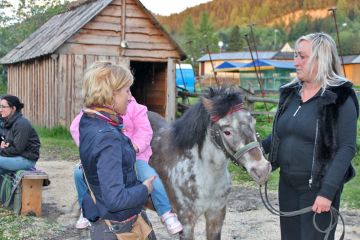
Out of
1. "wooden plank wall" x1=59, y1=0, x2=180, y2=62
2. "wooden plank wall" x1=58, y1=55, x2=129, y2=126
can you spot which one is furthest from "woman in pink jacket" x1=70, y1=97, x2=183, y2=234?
"wooden plank wall" x1=59, y1=0, x2=180, y2=62

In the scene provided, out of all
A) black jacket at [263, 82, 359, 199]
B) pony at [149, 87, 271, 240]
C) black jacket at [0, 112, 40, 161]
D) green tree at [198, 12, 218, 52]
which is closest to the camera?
black jacket at [263, 82, 359, 199]

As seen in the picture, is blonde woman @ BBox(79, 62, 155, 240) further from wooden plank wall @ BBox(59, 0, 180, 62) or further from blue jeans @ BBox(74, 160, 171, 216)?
wooden plank wall @ BBox(59, 0, 180, 62)

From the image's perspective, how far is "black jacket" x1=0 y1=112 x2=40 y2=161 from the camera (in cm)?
620

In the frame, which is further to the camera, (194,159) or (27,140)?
(27,140)

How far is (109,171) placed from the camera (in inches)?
85.8

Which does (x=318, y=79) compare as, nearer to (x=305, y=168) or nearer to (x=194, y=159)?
(x=305, y=168)

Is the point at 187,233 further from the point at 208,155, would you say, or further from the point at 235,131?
the point at 235,131

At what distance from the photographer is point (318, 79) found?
3000mm

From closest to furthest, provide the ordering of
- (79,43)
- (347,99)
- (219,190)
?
(347,99), (219,190), (79,43)

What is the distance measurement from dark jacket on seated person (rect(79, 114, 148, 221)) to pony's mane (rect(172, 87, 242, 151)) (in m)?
1.16

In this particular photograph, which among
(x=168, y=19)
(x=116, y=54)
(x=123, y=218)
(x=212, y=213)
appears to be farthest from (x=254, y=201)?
(x=168, y=19)

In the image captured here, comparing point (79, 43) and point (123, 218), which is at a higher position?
point (79, 43)

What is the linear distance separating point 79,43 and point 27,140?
7648 millimetres

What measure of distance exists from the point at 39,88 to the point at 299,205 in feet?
44.4
